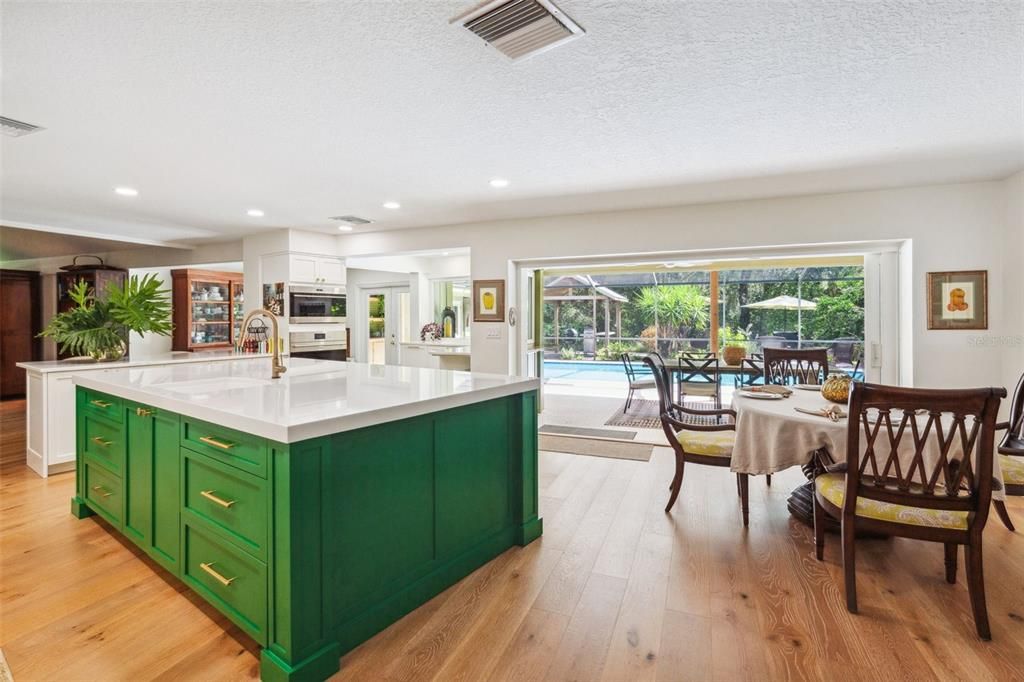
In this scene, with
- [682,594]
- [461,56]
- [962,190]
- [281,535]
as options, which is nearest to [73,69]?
[461,56]

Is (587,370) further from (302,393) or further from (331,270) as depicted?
(302,393)

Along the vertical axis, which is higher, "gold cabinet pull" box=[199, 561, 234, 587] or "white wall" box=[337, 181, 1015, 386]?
"white wall" box=[337, 181, 1015, 386]

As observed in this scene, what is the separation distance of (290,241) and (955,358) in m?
6.67

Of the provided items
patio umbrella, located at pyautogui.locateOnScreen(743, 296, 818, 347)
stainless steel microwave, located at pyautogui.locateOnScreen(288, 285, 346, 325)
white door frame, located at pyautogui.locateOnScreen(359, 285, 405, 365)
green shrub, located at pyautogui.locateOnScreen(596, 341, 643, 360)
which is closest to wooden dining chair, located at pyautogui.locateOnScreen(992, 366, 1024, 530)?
patio umbrella, located at pyautogui.locateOnScreen(743, 296, 818, 347)

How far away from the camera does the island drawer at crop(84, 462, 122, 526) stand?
2633 mm

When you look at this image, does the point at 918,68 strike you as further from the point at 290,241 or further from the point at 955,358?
the point at 290,241

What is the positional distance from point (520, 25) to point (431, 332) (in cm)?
645

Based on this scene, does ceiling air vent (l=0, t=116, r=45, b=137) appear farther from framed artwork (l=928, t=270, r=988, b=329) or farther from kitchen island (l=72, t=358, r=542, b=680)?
framed artwork (l=928, t=270, r=988, b=329)

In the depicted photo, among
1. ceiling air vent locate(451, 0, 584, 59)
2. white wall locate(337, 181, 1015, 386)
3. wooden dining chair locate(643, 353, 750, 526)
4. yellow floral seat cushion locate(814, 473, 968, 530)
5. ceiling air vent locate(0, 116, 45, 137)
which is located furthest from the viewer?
white wall locate(337, 181, 1015, 386)

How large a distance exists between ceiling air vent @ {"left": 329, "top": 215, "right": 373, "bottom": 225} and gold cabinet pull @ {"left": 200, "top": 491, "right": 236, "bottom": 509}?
3925 millimetres

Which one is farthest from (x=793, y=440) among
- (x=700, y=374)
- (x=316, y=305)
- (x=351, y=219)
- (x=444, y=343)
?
(x=444, y=343)

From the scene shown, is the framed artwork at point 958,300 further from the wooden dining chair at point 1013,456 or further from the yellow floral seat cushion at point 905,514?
the yellow floral seat cushion at point 905,514

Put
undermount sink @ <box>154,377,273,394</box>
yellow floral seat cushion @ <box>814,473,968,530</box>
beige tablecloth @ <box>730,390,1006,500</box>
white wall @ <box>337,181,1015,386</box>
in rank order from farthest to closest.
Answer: white wall @ <box>337,181,1015,386</box>, beige tablecloth @ <box>730,390,1006,500</box>, undermount sink @ <box>154,377,273,394</box>, yellow floral seat cushion @ <box>814,473,968,530</box>

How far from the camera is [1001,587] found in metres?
2.27
